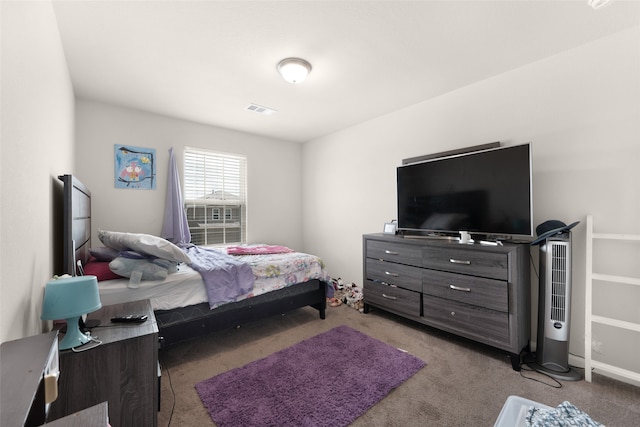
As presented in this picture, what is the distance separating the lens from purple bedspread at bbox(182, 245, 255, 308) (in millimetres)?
2250

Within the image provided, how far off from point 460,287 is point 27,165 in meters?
2.83

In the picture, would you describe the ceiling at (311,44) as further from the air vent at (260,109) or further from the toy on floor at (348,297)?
the toy on floor at (348,297)

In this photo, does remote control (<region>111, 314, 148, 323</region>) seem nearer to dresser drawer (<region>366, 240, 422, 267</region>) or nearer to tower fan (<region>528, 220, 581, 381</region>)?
dresser drawer (<region>366, 240, 422, 267</region>)

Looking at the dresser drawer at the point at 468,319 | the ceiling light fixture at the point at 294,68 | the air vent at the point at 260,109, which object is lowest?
the dresser drawer at the point at 468,319

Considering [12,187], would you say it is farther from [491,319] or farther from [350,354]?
[491,319]

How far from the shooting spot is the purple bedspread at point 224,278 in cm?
225

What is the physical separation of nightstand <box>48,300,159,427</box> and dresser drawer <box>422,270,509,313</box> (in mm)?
A: 2164

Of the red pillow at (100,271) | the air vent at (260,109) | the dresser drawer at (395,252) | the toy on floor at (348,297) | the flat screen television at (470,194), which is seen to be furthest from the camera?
the toy on floor at (348,297)

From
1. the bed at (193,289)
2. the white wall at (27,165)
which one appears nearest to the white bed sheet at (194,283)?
the bed at (193,289)

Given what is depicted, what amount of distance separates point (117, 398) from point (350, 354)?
5.23 feet

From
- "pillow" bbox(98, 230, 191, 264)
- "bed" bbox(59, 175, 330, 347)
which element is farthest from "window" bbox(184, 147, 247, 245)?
"pillow" bbox(98, 230, 191, 264)

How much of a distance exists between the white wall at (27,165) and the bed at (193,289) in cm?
11

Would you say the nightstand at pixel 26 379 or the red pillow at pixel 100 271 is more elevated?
the nightstand at pixel 26 379

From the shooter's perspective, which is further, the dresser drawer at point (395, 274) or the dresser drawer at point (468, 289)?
the dresser drawer at point (395, 274)
